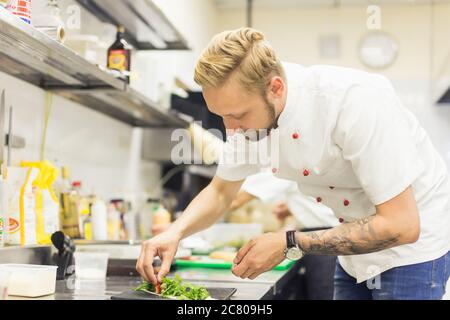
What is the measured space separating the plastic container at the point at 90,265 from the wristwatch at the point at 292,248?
69cm

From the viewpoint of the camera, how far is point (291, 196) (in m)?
2.82

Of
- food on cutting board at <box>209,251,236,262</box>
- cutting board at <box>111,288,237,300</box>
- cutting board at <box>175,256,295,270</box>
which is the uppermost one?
cutting board at <box>111,288,237,300</box>

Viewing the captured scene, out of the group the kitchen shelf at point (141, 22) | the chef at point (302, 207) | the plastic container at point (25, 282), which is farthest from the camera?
the chef at point (302, 207)

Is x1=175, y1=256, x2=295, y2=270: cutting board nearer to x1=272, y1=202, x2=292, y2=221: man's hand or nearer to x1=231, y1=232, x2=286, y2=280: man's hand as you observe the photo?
x1=231, y1=232, x2=286, y2=280: man's hand

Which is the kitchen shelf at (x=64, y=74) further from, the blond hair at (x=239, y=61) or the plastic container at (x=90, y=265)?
the plastic container at (x=90, y=265)

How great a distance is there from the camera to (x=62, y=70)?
6.33ft

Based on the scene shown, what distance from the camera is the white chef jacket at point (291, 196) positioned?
271cm

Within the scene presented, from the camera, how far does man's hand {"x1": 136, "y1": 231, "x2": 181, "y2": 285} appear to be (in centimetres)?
141

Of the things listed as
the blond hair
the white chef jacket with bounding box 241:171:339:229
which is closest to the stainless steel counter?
the blond hair

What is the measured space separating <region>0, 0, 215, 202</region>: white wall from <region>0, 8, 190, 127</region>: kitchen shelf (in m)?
0.05

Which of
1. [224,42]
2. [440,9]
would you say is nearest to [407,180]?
[224,42]

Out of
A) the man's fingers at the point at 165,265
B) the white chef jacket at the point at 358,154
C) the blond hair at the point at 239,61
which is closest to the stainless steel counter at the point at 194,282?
the man's fingers at the point at 165,265
